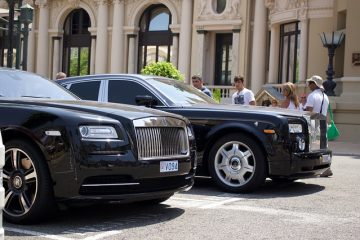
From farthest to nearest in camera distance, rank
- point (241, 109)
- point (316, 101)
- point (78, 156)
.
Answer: point (316, 101) < point (241, 109) < point (78, 156)

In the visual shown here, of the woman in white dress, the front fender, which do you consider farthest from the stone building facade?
the front fender

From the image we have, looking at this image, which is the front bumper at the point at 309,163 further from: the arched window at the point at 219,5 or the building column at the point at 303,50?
the arched window at the point at 219,5

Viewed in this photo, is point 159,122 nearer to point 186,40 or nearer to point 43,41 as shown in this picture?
point 186,40

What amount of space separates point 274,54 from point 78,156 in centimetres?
2392

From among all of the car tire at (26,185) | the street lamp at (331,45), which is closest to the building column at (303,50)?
the street lamp at (331,45)

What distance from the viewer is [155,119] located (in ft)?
21.6

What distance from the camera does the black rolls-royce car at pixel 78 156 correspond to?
19.6ft

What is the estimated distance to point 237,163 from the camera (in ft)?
28.6

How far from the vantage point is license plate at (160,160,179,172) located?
6449 mm

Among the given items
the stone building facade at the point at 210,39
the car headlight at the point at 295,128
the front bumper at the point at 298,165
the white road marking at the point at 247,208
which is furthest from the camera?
the stone building facade at the point at 210,39

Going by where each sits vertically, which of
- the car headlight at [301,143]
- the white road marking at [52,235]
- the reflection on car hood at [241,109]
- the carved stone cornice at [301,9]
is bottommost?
the white road marking at [52,235]

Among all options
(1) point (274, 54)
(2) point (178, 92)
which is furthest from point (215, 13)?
(2) point (178, 92)

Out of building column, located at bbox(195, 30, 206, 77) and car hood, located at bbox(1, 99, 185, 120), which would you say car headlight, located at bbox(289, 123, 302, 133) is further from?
building column, located at bbox(195, 30, 206, 77)

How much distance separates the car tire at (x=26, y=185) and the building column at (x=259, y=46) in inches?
971
